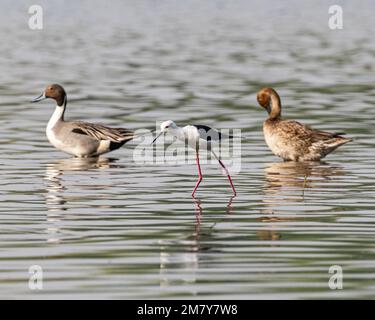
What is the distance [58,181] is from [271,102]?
16.4 ft

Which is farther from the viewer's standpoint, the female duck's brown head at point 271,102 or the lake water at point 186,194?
the female duck's brown head at point 271,102

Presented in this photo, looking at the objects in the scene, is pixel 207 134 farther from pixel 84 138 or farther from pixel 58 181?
pixel 84 138

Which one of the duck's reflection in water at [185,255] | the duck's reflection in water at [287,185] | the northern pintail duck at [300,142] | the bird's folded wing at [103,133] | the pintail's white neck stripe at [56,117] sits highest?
the pintail's white neck stripe at [56,117]

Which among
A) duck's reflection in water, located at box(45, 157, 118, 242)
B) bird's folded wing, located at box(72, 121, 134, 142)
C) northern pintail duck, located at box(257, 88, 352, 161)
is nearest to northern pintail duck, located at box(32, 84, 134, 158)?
bird's folded wing, located at box(72, 121, 134, 142)

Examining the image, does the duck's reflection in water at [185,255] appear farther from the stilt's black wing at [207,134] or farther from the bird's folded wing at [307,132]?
the bird's folded wing at [307,132]

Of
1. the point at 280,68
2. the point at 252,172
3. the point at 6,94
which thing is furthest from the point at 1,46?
the point at 252,172

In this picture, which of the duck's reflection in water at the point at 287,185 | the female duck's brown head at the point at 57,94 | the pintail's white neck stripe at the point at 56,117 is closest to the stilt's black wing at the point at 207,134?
the duck's reflection in water at the point at 287,185

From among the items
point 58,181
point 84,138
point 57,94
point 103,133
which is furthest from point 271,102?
point 58,181

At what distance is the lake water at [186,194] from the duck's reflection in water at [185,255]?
2 cm

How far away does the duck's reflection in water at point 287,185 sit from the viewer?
13.9 metres

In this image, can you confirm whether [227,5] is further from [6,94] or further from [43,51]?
[6,94]

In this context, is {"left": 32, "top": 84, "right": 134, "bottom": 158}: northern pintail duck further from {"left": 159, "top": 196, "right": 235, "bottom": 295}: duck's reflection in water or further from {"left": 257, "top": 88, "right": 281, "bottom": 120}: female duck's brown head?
{"left": 159, "top": 196, "right": 235, "bottom": 295}: duck's reflection in water

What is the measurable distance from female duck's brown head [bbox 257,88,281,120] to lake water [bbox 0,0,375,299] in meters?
0.71

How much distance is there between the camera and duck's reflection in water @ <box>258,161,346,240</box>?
547 inches
